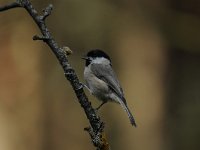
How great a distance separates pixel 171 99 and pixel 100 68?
3742 millimetres

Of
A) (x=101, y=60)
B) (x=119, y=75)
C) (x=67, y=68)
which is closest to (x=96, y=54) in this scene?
(x=101, y=60)

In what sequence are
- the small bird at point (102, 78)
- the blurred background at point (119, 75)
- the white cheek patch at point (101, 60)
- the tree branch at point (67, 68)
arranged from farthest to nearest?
the blurred background at point (119, 75) < the white cheek patch at point (101, 60) < the small bird at point (102, 78) < the tree branch at point (67, 68)

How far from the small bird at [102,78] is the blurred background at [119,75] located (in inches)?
126

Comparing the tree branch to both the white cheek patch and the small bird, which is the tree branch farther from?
the white cheek patch

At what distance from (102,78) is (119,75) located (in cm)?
403

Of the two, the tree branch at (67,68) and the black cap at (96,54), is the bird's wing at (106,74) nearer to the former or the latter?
the black cap at (96,54)

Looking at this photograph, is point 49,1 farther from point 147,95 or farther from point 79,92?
point 79,92

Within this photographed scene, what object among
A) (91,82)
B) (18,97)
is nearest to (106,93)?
(91,82)

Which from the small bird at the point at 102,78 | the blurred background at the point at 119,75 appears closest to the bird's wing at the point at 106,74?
the small bird at the point at 102,78

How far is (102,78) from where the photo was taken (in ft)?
13.1

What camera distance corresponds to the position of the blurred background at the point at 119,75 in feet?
24.6

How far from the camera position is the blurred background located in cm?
750

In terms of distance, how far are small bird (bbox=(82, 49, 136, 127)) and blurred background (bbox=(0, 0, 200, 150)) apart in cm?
321

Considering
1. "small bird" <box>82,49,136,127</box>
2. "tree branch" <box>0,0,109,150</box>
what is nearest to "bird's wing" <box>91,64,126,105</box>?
"small bird" <box>82,49,136,127</box>
